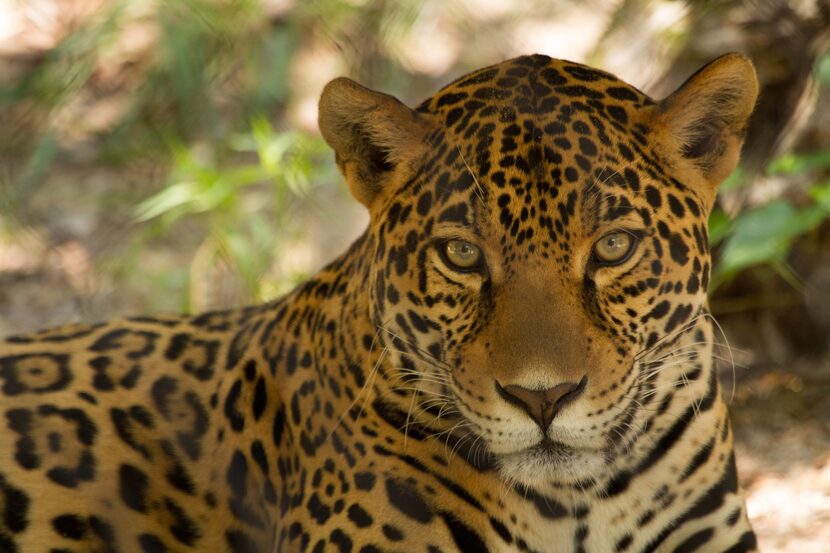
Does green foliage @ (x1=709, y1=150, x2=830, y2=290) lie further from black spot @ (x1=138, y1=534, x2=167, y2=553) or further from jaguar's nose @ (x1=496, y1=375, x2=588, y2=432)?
black spot @ (x1=138, y1=534, x2=167, y2=553)

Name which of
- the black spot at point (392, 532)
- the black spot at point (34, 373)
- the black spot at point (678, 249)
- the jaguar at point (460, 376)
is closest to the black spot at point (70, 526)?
the jaguar at point (460, 376)

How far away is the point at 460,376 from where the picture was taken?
3.19 meters

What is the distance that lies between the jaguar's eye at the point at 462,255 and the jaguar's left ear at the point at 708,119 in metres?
0.60

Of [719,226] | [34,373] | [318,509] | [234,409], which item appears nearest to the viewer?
[318,509]

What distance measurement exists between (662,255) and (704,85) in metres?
0.49

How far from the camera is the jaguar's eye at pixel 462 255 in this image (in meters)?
3.20

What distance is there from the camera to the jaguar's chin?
3.14 m

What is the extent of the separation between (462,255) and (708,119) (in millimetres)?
827

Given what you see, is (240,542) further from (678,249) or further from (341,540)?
(678,249)

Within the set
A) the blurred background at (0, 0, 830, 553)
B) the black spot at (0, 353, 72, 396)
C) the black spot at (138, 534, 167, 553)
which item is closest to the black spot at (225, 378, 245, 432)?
the black spot at (138, 534, 167, 553)

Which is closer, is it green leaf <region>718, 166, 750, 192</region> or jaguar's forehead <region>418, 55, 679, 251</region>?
jaguar's forehead <region>418, 55, 679, 251</region>

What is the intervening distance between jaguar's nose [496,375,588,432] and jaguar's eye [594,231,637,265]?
351 mm

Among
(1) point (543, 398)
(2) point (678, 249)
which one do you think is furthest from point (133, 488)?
(2) point (678, 249)

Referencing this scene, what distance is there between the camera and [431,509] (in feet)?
11.1
